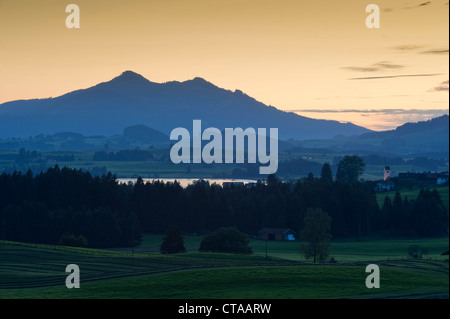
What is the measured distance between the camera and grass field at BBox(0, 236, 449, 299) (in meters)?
62.0

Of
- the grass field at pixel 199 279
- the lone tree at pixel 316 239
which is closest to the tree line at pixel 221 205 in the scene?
the lone tree at pixel 316 239

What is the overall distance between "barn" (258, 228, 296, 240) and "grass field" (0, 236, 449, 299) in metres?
49.6

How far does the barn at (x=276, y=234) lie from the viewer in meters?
142

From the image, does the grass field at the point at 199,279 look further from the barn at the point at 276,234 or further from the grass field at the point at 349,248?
the barn at the point at 276,234

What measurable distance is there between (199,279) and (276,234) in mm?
74195

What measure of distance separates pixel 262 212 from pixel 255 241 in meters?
12.8

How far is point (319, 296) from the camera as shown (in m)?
60.4

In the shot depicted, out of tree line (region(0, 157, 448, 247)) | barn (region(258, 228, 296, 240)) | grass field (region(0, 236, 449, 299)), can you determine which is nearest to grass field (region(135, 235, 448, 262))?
barn (region(258, 228, 296, 240))

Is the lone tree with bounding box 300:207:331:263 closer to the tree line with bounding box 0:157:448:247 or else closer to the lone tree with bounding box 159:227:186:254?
the lone tree with bounding box 159:227:186:254

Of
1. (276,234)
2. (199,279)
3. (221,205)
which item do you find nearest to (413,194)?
(276,234)

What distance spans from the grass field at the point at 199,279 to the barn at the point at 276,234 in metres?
49.6

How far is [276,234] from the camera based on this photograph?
14225 centimetres
